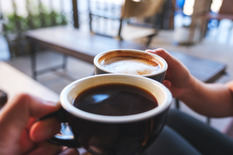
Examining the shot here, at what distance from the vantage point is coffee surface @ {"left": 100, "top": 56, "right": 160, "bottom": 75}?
0.43m

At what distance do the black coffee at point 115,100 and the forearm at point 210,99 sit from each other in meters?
0.47

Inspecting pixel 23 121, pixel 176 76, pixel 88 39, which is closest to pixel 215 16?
pixel 88 39

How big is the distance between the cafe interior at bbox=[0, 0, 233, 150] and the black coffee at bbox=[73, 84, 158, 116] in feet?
2.10

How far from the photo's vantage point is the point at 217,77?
1.15 meters

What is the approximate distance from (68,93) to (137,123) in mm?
114

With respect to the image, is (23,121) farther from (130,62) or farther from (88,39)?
(88,39)

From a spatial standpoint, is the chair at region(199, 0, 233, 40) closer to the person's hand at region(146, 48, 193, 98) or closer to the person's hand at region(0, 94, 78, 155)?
the person's hand at region(146, 48, 193, 98)

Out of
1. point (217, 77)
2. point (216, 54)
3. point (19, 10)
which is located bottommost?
point (216, 54)

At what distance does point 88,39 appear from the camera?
5.50 ft

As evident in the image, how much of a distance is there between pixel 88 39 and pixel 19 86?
808mm

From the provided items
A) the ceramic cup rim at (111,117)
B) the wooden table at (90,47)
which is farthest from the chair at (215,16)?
the ceramic cup rim at (111,117)

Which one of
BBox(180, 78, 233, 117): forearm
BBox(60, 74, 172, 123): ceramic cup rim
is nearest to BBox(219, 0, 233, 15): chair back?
BBox(180, 78, 233, 117): forearm

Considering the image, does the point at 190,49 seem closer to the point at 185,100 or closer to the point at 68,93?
the point at 185,100

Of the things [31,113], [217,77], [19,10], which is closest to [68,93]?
[31,113]
